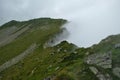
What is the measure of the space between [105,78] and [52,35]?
133715mm

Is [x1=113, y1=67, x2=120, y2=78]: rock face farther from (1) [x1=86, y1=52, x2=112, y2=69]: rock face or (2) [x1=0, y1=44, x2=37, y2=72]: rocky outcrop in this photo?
(2) [x1=0, y1=44, x2=37, y2=72]: rocky outcrop

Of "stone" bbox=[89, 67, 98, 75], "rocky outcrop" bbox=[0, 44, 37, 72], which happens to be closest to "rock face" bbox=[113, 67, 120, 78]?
"stone" bbox=[89, 67, 98, 75]

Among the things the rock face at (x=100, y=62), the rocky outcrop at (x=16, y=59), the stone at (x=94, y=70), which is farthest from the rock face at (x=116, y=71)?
the rocky outcrop at (x=16, y=59)

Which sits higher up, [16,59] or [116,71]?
[16,59]

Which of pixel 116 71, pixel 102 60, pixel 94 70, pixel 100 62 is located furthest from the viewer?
pixel 102 60

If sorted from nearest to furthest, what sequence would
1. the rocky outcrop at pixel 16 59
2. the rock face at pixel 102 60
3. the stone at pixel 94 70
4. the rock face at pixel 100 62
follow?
the rock face at pixel 100 62 < the stone at pixel 94 70 < the rock face at pixel 102 60 < the rocky outcrop at pixel 16 59

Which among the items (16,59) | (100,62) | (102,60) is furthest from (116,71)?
(16,59)

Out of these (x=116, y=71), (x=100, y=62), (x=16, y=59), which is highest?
(x=16, y=59)

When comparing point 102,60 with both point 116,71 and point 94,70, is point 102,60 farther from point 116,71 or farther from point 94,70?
point 94,70

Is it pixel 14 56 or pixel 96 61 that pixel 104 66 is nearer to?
pixel 96 61

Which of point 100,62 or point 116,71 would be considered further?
point 100,62

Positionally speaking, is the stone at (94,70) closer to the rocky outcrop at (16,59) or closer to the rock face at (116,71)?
the rock face at (116,71)

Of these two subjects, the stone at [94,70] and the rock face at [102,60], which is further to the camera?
the rock face at [102,60]

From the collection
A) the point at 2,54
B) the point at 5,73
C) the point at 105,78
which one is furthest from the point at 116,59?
the point at 2,54
